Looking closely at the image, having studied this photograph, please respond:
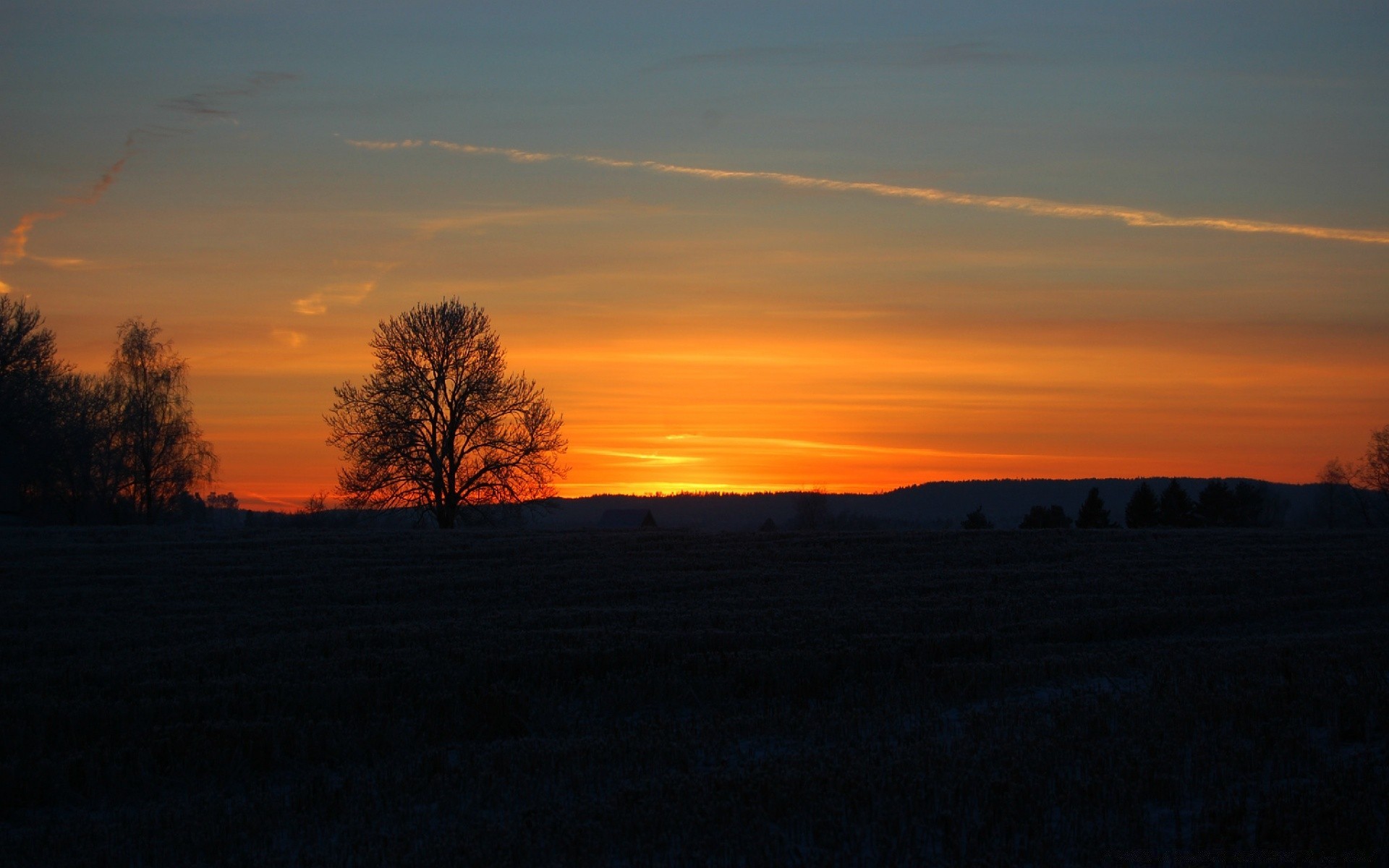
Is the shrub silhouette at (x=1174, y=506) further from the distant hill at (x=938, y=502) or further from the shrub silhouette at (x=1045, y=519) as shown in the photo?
the distant hill at (x=938, y=502)

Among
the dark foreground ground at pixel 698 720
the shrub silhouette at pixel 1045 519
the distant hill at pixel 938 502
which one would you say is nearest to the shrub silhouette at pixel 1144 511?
the shrub silhouette at pixel 1045 519

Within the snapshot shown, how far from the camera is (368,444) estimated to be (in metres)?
44.2

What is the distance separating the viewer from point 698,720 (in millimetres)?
11141

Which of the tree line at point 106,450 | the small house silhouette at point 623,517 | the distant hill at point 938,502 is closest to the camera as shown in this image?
the tree line at point 106,450

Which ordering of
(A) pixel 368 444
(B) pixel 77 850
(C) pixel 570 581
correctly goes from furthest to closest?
(A) pixel 368 444 < (C) pixel 570 581 < (B) pixel 77 850

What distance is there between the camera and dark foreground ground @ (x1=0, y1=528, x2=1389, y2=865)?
23.9 feet

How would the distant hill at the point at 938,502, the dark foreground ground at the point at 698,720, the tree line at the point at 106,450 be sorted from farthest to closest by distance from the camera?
the distant hill at the point at 938,502, the tree line at the point at 106,450, the dark foreground ground at the point at 698,720

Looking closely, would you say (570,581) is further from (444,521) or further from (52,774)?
(444,521)

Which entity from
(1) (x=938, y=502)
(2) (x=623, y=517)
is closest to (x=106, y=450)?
(2) (x=623, y=517)

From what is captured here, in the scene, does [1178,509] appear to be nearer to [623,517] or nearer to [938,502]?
[623,517]

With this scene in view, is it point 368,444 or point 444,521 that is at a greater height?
point 368,444

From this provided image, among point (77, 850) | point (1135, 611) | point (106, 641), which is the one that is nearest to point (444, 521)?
point (106, 641)

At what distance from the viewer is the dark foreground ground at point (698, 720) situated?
7.29 meters

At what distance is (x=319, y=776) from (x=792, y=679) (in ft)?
17.9
